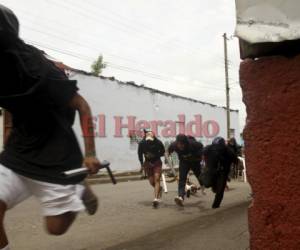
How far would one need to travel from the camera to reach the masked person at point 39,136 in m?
2.95

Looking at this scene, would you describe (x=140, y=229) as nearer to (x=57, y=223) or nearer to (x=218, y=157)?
(x=218, y=157)

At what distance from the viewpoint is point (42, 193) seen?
3.08m

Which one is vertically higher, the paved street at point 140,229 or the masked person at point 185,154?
the masked person at point 185,154

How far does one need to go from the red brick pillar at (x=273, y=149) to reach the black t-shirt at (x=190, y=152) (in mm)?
7683

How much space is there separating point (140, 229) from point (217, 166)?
2.50m

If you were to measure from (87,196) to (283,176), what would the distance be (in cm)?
122

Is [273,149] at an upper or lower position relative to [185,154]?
lower

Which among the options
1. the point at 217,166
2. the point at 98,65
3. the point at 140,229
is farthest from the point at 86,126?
the point at 98,65

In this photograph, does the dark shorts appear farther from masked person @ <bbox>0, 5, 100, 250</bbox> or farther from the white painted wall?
the white painted wall

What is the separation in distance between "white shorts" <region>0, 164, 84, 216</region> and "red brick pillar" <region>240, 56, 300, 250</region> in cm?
104

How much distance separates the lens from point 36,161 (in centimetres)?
304

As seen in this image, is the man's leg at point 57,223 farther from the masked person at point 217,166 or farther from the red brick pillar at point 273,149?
the masked person at point 217,166

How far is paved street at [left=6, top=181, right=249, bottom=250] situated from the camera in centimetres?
614

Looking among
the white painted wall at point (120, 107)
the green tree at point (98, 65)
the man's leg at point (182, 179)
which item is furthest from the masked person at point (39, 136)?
the green tree at point (98, 65)
